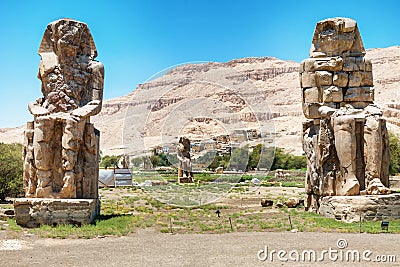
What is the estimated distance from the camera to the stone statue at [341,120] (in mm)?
10828

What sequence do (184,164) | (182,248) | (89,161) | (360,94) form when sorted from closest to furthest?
(182,248) → (89,161) → (360,94) → (184,164)

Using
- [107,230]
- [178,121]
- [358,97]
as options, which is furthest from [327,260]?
[178,121]

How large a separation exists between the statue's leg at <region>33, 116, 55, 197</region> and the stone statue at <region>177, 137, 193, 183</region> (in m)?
17.6

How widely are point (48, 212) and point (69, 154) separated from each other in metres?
1.26

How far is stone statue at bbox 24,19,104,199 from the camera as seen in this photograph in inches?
394

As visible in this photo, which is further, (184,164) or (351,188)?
(184,164)

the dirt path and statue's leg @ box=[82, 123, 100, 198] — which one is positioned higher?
statue's leg @ box=[82, 123, 100, 198]

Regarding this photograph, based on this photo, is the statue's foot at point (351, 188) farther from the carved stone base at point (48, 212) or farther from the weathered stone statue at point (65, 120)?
the carved stone base at point (48, 212)

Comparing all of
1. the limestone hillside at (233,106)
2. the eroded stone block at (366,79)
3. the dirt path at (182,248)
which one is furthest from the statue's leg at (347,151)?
the limestone hillside at (233,106)

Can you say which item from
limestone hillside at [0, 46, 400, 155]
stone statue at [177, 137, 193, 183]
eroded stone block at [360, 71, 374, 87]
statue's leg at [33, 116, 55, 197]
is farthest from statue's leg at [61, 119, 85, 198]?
stone statue at [177, 137, 193, 183]

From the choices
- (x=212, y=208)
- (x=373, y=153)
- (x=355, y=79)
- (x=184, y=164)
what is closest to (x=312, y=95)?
(x=355, y=79)

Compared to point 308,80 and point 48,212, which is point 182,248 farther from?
point 308,80

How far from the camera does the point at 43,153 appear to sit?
9.97 m

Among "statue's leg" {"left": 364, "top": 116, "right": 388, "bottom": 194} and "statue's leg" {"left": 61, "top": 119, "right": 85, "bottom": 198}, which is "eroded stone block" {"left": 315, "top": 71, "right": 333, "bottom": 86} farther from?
"statue's leg" {"left": 61, "top": 119, "right": 85, "bottom": 198}
